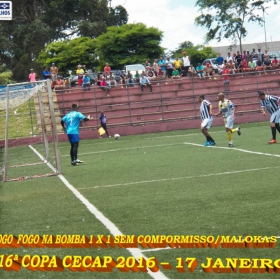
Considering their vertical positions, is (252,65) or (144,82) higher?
(252,65)

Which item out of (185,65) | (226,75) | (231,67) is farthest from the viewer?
(185,65)

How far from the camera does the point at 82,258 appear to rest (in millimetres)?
7746

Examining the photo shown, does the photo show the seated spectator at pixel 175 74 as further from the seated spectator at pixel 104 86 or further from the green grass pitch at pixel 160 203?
the green grass pitch at pixel 160 203

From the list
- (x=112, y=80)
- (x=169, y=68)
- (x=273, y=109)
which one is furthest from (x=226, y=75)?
(x=273, y=109)

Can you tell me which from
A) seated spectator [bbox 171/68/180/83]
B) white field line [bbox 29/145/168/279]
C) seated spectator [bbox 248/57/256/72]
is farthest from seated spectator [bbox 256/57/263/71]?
white field line [bbox 29/145/168/279]

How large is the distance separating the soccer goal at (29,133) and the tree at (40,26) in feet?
80.7

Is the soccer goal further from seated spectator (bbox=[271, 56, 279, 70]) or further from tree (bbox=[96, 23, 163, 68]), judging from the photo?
tree (bbox=[96, 23, 163, 68])

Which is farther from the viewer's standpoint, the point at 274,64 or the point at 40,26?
the point at 40,26

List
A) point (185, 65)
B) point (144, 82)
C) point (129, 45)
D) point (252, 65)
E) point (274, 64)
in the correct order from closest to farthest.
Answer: point (144, 82), point (185, 65), point (252, 65), point (274, 64), point (129, 45)

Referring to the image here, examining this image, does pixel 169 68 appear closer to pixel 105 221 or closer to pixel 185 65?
pixel 185 65

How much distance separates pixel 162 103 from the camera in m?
40.7

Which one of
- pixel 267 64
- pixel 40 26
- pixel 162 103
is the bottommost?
pixel 162 103

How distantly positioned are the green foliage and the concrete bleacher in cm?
1507

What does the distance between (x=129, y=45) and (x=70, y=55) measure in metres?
6.67
